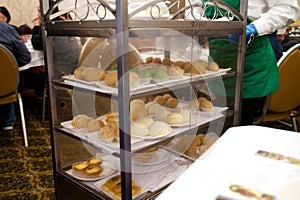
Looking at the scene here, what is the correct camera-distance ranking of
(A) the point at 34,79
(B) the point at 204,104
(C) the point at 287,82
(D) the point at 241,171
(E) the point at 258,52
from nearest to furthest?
(D) the point at 241,171, (B) the point at 204,104, (E) the point at 258,52, (C) the point at 287,82, (A) the point at 34,79

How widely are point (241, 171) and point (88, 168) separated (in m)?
0.70

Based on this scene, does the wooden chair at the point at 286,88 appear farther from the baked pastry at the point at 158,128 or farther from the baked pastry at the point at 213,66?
the baked pastry at the point at 158,128

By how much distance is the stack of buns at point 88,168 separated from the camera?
101cm

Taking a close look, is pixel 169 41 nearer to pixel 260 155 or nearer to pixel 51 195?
pixel 260 155

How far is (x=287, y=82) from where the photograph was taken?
170cm

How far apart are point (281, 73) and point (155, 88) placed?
3.39 ft

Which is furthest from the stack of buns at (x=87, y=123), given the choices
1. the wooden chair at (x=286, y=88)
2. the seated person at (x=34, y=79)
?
the seated person at (x=34, y=79)

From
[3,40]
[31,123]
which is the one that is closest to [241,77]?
[3,40]

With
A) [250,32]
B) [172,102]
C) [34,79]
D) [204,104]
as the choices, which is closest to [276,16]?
[250,32]

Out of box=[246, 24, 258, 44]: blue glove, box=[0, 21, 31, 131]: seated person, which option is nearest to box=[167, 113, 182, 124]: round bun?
box=[246, 24, 258, 44]: blue glove

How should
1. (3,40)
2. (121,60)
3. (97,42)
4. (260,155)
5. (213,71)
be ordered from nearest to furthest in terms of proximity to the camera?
(260,155) < (121,60) < (97,42) < (213,71) < (3,40)

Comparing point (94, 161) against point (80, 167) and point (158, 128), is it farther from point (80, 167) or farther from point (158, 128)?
point (158, 128)

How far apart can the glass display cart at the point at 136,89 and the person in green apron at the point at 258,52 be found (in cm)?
2

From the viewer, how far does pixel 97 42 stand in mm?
909
